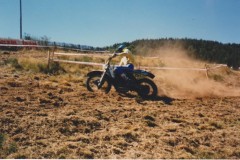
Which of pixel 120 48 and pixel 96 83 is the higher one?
pixel 120 48

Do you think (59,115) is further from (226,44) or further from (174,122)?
(226,44)

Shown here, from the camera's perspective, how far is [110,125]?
25.7 feet

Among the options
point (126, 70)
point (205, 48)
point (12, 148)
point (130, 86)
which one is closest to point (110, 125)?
point (12, 148)

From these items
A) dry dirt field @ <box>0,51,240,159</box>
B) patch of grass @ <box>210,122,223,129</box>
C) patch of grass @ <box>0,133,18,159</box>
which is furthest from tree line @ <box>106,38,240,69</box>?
patch of grass @ <box>0,133,18,159</box>

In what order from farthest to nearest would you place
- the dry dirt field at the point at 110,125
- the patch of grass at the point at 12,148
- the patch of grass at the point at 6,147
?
the dry dirt field at the point at 110,125, the patch of grass at the point at 12,148, the patch of grass at the point at 6,147

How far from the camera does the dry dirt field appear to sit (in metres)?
6.34

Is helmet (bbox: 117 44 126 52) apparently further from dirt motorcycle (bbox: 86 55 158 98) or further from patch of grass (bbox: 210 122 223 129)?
patch of grass (bbox: 210 122 223 129)

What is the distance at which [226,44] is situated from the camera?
13225cm

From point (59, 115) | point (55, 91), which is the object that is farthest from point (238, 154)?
point (55, 91)

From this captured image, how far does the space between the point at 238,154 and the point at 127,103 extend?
431cm

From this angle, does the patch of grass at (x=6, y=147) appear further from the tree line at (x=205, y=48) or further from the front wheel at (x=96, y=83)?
the tree line at (x=205, y=48)

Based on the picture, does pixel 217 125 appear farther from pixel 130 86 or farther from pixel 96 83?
pixel 96 83

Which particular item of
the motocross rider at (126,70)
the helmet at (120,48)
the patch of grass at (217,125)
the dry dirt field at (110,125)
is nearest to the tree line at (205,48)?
the motocross rider at (126,70)

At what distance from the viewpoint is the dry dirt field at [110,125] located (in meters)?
6.34
